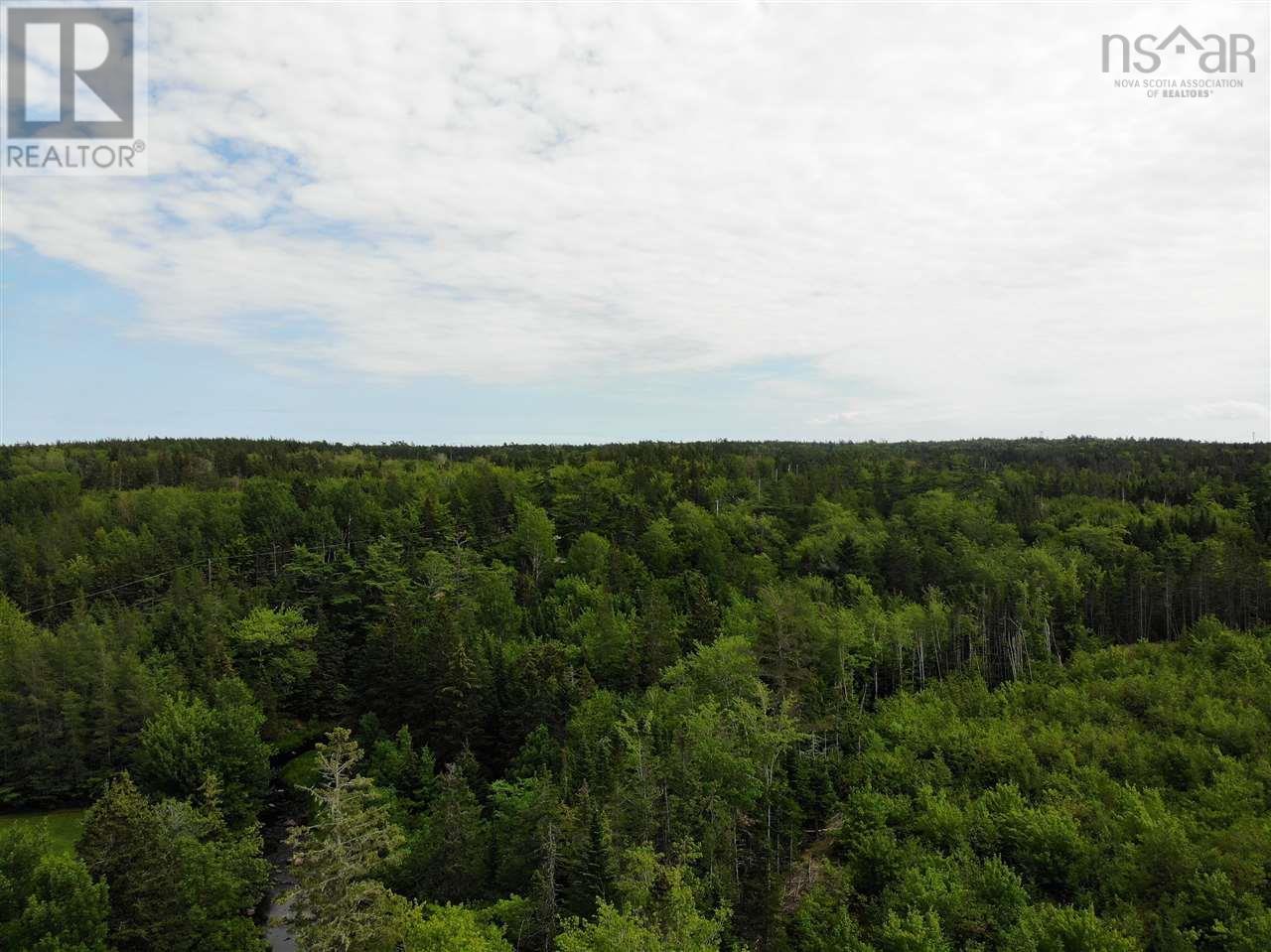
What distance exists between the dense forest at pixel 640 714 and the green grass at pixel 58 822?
1.95m

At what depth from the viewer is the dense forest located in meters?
34.5

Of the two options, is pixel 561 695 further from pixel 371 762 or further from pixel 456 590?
pixel 456 590

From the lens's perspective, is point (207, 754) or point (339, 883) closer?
point (339, 883)

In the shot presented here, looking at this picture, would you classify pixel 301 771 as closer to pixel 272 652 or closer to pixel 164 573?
pixel 272 652

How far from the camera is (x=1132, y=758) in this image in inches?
2051

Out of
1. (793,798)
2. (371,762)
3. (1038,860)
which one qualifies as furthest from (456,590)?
(1038,860)

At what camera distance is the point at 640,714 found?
53.9m

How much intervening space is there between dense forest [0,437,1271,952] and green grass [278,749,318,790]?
1.34 feet

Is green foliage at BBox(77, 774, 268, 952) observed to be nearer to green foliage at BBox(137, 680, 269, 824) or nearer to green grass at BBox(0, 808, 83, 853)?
green foliage at BBox(137, 680, 269, 824)

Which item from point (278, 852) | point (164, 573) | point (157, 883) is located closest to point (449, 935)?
point (157, 883)

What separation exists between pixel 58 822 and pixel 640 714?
1862 inches

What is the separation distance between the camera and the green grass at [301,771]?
6700cm

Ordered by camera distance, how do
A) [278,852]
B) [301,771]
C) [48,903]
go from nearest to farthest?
[48,903] → [278,852] → [301,771]

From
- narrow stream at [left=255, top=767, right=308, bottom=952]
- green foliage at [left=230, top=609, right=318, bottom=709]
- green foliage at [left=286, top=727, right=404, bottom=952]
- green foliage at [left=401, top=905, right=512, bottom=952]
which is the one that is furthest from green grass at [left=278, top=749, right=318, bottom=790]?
green foliage at [left=286, top=727, right=404, bottom=952]
